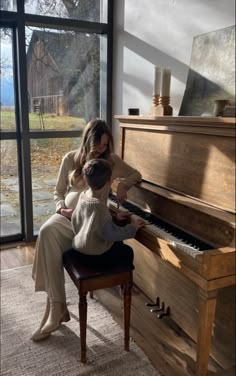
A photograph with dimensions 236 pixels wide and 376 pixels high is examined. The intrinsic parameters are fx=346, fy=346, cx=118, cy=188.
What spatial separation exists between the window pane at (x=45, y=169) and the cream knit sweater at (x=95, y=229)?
1698mm

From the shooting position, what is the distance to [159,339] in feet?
6.80

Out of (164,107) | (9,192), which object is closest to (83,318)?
(164,107)

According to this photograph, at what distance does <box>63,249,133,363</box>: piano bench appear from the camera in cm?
176

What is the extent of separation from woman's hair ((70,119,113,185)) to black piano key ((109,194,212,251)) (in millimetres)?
347

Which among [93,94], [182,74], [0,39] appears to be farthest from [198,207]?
[0,39]

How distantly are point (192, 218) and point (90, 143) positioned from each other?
0.80 m

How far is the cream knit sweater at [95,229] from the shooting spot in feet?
5.64

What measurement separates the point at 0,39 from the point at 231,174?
8.14 ft

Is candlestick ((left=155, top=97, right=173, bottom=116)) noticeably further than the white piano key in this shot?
Yes

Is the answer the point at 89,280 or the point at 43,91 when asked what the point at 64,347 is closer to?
the point at 89,280

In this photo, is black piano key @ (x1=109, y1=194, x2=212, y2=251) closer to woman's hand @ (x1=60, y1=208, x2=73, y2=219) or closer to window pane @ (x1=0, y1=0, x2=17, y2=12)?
woman's hand @ (x1=60, y1=208, x2=73, y2=219)

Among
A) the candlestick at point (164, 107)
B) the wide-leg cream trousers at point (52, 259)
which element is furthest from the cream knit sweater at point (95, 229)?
the candlestick at point (164, 107)

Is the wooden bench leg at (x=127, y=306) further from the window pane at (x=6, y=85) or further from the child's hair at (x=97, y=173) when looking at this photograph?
the window pane at (x=6, y=85)

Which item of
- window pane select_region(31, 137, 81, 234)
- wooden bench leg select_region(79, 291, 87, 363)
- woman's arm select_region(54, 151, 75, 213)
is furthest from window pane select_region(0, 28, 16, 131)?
wooden bench leg select_region(79, 291, 87, 363)
